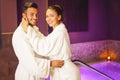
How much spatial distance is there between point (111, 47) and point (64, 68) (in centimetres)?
584

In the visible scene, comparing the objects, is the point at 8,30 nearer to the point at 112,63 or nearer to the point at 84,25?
the point at 84,25

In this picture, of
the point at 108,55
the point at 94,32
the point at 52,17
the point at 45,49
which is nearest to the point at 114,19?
the point at 94,32

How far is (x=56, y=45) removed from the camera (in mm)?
2203

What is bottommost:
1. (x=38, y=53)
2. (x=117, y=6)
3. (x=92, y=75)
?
(x=92, y=75)

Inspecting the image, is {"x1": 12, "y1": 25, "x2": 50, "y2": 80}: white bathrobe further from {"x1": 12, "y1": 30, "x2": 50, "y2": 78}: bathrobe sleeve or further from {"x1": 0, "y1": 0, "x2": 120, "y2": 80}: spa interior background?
{"x1": 0, "y1": 0, "x2": 120, "y2": 80}: spa interior background

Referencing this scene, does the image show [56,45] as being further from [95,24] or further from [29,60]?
[95,24]

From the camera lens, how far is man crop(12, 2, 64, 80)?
2.19 meters

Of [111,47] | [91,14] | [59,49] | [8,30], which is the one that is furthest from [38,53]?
[111,47]

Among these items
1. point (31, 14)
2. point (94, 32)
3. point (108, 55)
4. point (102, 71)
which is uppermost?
point (31, 14)

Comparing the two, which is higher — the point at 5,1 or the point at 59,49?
the point at 5,1

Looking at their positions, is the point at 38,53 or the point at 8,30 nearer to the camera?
the point at 38,53

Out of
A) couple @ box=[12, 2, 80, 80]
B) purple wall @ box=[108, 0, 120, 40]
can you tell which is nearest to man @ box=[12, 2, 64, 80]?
couple @ box=[12, 2, 80, 80]

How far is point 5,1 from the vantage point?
484 cm

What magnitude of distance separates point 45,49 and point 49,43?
6cm
